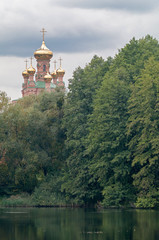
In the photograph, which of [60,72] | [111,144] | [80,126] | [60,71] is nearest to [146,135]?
[111,144]

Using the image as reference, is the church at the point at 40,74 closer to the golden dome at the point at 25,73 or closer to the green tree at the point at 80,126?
the golden dome at the point at 25,73

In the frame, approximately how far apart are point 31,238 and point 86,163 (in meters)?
28.0

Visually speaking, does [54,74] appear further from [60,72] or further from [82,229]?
[82,229]

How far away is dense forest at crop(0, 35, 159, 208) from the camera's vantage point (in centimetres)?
4534

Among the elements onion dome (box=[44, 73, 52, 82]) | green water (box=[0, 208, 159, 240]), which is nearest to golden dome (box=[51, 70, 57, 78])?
onion dome (box=[44, 73, 52, 82])

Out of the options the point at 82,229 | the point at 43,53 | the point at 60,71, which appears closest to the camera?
the point at 82,229

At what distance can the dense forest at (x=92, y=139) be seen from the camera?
45344 mm

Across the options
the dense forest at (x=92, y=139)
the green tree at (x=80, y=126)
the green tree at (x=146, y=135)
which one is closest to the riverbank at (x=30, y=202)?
the dense forest at (x=92, y=139)

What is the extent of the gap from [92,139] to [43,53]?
338 feet

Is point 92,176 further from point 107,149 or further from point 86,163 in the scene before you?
point 107,149

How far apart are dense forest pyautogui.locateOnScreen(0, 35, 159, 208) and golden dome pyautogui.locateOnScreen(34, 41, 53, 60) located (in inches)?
3495

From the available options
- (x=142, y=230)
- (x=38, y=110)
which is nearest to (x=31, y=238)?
(x=142, y=230)

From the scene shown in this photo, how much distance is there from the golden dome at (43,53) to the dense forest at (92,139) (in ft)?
291

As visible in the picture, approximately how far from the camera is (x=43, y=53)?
150m
